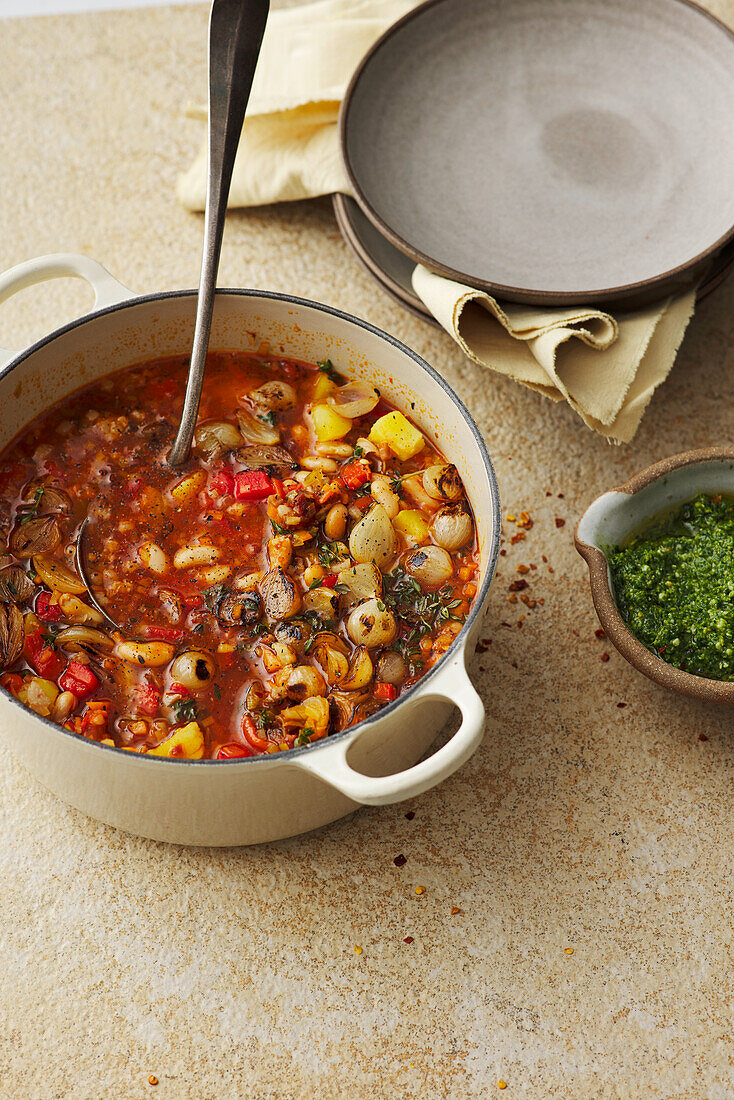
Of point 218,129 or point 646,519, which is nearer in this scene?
point 218,129

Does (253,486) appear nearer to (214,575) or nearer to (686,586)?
(214,575)

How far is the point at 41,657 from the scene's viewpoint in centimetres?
180

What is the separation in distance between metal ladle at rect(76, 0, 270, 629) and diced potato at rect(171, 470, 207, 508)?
66 mm

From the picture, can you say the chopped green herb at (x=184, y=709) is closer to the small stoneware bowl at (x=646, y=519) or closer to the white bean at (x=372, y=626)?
the white bean at (x=372, y=626)

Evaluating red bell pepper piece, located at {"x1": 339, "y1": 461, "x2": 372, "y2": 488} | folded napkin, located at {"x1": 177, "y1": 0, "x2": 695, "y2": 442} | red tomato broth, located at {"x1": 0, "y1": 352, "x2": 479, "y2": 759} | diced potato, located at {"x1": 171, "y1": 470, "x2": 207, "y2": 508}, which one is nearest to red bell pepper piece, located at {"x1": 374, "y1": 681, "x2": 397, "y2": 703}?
red tomato broth, located at {"x1": 0, "y1": 352, "x2": 479, "y2": 759}

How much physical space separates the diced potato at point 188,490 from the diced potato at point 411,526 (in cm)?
37

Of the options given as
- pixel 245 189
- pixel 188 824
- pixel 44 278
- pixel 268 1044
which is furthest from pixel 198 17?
pixel 268 1044

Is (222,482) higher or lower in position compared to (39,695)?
higher

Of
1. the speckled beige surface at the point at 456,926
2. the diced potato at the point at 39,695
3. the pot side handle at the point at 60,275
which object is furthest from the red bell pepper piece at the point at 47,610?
the pot side handle at the point at 60,275

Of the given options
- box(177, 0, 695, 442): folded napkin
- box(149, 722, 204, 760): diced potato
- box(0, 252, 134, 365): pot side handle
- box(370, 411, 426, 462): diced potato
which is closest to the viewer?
box(149, 722, 204, 760): diced potato

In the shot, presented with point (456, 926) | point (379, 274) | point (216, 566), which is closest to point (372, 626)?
point (216, 566)

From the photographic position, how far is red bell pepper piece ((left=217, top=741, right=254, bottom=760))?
1.74 meters

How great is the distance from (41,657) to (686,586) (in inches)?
46.2

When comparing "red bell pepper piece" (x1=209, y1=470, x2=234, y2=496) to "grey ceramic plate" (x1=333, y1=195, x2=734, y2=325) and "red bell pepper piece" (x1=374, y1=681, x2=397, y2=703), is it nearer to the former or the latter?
"red bell pepper piece" (x1=374, y1=681, x2=397, y2=703)
